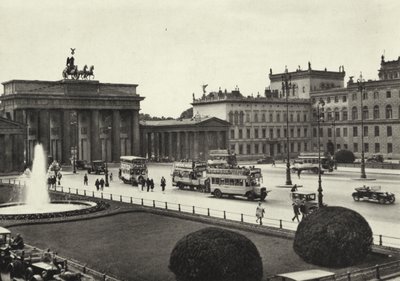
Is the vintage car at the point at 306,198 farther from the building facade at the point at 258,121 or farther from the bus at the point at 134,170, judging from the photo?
the building facade at the point at 258,121

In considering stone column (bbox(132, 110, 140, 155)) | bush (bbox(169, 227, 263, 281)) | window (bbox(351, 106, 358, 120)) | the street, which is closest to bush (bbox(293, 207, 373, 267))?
bush (bbox(169, 227, 263, 281))

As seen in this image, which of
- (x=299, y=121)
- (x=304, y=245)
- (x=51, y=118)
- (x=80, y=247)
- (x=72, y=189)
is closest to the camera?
(x=304, y=245)

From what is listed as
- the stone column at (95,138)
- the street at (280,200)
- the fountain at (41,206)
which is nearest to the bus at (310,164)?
the street at (280,200)

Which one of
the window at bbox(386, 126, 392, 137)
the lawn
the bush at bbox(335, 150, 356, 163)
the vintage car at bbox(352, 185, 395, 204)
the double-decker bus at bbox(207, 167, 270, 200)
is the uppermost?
the window at bbox(386, 126, 392, 137)

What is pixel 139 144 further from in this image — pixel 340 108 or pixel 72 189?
pixel 72 189

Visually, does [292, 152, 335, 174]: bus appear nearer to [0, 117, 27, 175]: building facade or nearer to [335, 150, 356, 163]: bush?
[335, 150, 356, 163]: bush

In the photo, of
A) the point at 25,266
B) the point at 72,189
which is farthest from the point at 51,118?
the point at 25,266
